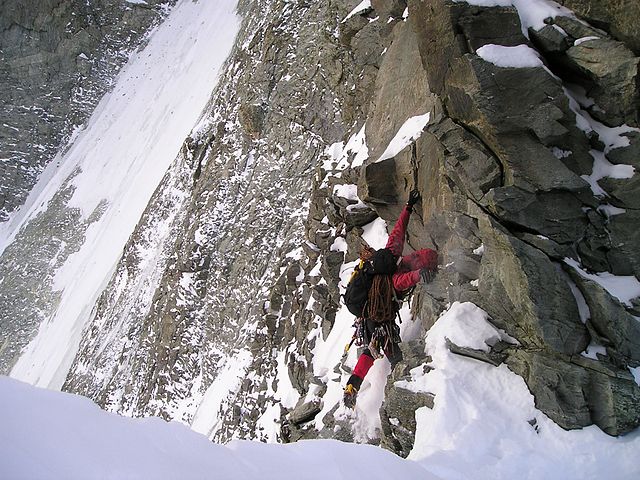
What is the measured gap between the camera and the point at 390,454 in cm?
347

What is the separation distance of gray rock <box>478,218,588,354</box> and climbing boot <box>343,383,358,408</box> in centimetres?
224

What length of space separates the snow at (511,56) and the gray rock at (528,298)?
1841mm

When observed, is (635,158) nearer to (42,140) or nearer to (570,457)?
(570,457)

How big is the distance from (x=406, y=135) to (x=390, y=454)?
5.27m

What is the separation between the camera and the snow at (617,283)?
4.93 m

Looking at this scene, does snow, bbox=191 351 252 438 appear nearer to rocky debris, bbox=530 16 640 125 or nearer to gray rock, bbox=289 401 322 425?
gray rock, bbox=289 401 322 425

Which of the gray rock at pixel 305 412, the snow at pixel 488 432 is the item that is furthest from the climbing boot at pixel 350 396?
the snow at pixel 488 432

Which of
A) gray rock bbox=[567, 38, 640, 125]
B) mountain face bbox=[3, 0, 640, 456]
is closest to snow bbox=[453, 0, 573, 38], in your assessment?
mountain face bbox=[3, 0, 640, 456]

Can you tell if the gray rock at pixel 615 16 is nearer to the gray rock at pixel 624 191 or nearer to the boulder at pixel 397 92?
the gray rock at pixel 624 191

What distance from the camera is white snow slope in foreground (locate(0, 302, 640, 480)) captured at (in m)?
2.11

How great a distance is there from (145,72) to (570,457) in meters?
32.3

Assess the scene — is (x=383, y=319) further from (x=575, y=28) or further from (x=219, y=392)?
(x=219, y=392)

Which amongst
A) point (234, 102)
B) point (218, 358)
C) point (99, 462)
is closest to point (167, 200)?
point (234, 102)

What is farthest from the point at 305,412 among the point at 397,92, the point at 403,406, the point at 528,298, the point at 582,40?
the point at 582,40
